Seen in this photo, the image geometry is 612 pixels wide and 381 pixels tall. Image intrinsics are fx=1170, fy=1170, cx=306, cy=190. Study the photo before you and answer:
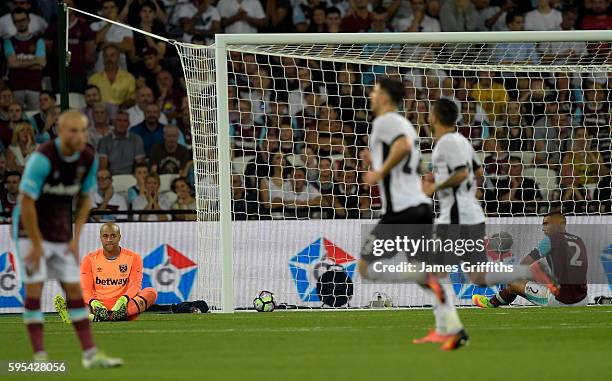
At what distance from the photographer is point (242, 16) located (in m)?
19.6

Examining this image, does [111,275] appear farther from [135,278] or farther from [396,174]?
[396,174]

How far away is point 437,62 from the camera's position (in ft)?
54.3

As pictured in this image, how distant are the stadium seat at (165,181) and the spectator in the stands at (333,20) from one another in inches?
150

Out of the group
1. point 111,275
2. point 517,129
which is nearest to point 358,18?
point 517,129

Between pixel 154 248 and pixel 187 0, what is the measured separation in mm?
6235

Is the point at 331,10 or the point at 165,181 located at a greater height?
the point at 331,10

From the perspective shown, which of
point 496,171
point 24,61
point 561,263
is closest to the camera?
point 561,263

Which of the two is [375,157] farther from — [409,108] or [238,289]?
[409,108]

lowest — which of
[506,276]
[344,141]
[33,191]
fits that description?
[506,276]

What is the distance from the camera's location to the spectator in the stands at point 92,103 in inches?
721

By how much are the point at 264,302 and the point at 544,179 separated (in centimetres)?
450

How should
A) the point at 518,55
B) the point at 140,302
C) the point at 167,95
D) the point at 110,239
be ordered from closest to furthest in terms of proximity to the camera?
the point at 140,302
the point at 110,239
the point at 518,55
the point at 167,95

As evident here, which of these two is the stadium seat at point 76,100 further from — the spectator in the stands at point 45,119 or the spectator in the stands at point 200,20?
the spectator in the stands at point 200,20

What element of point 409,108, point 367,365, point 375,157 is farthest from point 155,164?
point 367,365
